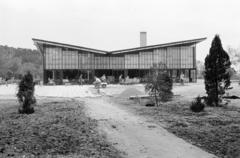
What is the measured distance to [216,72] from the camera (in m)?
12.2

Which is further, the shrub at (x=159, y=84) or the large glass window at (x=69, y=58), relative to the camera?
the large glass window at (x=69, y=58)

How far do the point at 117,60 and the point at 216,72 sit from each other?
97.9 feet

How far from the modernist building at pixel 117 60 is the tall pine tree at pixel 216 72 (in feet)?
87.3

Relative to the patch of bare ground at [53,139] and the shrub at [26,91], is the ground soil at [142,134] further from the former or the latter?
the shrub at [26,91]

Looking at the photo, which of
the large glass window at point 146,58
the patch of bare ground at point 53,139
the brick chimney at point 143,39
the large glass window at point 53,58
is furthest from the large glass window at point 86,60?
the patch of bare ground at point 53,139

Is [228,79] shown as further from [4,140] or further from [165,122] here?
[4,140]

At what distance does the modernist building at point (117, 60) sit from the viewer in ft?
128

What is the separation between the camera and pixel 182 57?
4097 cm

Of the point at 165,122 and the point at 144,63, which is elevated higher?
the point at 144,63

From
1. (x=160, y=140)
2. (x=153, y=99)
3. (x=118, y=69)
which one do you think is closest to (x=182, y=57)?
(x=118, y=69)

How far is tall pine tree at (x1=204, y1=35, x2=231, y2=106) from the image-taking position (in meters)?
12.1

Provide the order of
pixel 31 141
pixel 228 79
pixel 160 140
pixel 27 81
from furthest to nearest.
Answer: pixel 228 79 → pixel 27 81 → pixel 160 140 → pixel 31 141

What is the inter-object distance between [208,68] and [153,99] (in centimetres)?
350

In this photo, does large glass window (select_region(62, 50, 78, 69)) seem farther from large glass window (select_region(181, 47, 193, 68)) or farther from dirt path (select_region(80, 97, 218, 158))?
dirt path (select_region(80, 97, 218, 158))
